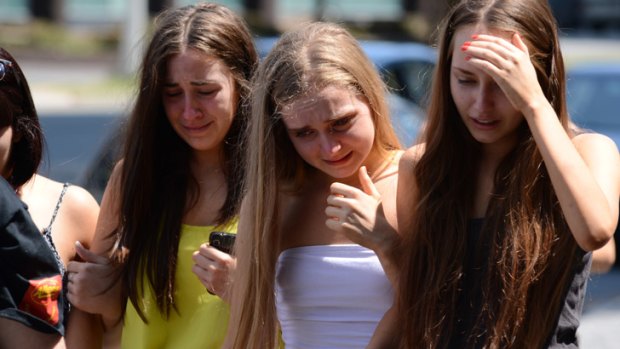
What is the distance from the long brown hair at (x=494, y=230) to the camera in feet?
8.25

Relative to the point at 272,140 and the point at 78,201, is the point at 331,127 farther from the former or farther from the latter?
the point at 78,201

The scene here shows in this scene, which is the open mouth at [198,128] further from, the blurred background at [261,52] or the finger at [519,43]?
the finger at [519,43]

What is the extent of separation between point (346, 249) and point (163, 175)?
0.78m

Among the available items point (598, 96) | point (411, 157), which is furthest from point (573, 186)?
point (598, 96)

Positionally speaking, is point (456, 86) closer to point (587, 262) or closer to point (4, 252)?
point (587, 262)

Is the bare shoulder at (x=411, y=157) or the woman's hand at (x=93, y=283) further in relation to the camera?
the woman's hand at (x=93, y=283)

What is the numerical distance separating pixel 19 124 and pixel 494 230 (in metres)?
1.35

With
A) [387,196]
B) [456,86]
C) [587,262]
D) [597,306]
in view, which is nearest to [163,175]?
[387,196]

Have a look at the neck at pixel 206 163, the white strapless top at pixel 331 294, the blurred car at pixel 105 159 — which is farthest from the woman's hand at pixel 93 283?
the blurred car at pixel 105 159

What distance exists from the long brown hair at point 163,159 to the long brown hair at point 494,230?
0.73 meters

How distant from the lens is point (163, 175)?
3402 mm

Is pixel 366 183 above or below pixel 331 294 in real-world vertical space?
above

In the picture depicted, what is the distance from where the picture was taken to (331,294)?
2.86 metres

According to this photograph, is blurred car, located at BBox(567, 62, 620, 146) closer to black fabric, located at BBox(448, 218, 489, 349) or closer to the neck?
the neck
